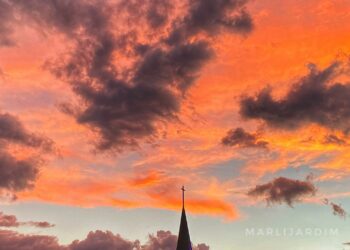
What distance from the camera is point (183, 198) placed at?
482 feet

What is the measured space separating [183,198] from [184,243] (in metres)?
12.7

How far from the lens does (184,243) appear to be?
137 metres

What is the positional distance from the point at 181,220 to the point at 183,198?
23.6ft

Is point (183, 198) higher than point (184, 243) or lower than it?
higher

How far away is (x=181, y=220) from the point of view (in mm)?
140875

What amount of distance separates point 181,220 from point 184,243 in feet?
18.4

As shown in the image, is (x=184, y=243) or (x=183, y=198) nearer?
(x=184, y=243)
